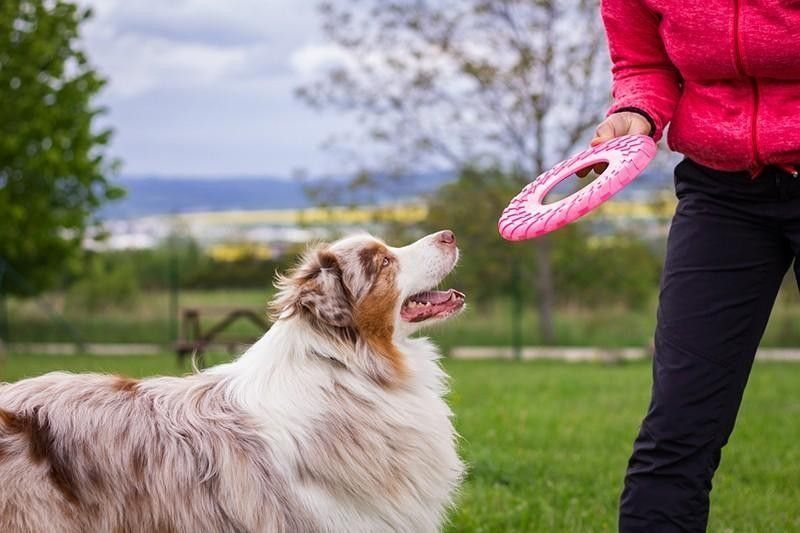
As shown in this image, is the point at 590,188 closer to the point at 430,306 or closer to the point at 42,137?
the point at 430,306

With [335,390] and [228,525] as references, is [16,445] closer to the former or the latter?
[228,525]

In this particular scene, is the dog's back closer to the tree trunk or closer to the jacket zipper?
the jacket zipper

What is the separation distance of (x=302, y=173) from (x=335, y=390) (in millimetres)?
21362

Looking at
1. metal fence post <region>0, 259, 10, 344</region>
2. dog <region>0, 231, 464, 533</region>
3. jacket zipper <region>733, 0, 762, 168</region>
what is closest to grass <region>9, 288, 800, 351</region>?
metal fence post <region>0, 259, 10, 344</region>

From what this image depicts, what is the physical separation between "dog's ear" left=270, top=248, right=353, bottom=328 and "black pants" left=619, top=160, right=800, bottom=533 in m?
1.21

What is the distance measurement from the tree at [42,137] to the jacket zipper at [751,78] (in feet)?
65.2

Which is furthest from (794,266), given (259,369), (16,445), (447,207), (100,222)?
(100,222)

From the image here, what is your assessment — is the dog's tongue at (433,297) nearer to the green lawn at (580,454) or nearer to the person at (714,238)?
the person at (714,238)

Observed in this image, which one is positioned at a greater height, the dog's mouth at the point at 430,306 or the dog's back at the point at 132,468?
the dog's mouth at the point at 430,306

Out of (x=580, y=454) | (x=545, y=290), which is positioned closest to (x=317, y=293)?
(x=580, y=454)

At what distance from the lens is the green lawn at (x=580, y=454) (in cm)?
571

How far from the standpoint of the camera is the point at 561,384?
1345cm

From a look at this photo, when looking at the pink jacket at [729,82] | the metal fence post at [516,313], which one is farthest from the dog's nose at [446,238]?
the metal fence post at [516,313]

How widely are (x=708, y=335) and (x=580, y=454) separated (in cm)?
432
